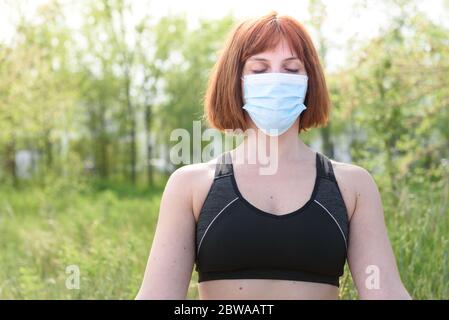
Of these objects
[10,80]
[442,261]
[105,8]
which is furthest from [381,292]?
[105,8]

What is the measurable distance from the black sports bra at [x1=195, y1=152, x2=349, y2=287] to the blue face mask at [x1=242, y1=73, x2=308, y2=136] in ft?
0.93

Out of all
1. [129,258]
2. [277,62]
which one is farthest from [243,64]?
[129,258]

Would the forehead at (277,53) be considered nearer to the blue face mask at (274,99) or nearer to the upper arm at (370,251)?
the blue face mask at (274,99)

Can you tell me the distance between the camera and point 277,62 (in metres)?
2.14

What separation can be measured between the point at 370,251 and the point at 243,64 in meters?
0.68

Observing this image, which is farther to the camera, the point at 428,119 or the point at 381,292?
the point at 428,119

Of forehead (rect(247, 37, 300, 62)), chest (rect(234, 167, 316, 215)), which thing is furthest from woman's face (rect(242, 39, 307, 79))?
chest (rect(234, 167, 316, 215))

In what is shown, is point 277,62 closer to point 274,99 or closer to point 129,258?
point 274,99

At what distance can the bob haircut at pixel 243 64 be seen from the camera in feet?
6.84

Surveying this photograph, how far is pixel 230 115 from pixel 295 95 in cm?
22

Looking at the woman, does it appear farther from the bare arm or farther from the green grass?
the green grass

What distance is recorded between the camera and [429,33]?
23.4 feet

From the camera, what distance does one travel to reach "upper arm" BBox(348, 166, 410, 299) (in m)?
2.01

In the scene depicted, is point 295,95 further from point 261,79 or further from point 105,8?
point 105,8
